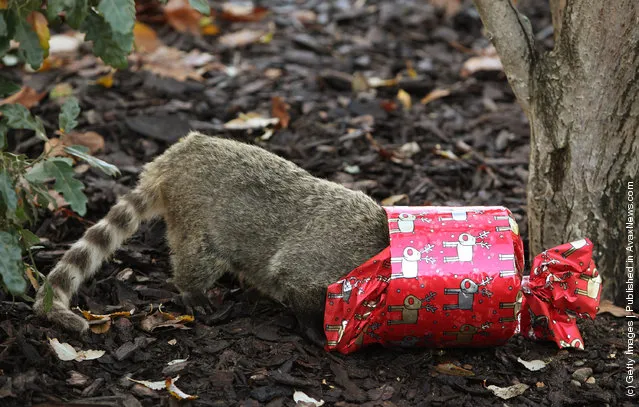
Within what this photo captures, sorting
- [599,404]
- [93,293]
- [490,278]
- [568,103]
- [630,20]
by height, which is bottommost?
[599,404]

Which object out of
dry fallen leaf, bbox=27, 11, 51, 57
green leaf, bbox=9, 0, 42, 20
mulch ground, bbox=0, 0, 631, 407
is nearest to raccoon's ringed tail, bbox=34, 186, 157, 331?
mulch ground, bbox=0, 0, 631, 407

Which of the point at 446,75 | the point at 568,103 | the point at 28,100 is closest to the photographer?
the point at 568,103

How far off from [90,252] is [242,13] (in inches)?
198

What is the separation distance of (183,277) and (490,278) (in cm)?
189

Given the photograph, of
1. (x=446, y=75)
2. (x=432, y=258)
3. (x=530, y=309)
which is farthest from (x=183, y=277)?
(x=446, y=75)

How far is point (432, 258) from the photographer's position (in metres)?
4.13

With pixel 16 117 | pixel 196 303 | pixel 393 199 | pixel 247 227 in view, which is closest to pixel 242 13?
pixel 393 199

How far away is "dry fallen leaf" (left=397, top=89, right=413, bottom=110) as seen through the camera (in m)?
7.48

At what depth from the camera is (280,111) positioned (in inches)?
272

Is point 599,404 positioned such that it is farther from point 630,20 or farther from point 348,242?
point 630,20

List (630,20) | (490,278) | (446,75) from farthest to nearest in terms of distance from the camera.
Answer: (446,75) < (630,20) < (490,278)

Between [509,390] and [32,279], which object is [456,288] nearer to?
[509,390]

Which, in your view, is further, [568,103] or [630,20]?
[568,103]

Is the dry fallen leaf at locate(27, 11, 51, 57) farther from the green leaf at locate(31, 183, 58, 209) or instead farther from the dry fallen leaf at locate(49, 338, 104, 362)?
the dry fallen leaf at locate(49, 338, 104, 362)
